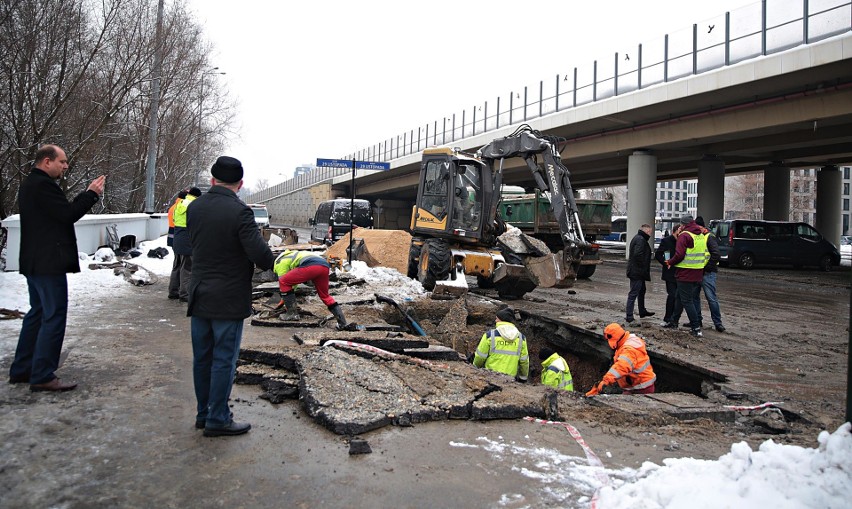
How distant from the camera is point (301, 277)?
7.96 meters

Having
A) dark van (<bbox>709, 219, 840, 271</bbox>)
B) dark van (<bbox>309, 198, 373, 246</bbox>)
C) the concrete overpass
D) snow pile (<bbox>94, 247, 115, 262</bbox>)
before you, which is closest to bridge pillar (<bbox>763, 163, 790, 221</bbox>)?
the concrete overpass

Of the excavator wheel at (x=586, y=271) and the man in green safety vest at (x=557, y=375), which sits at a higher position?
the excavator wheel at (x=586, y=271)

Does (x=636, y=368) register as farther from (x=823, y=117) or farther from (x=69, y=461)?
(x=823, y=117)

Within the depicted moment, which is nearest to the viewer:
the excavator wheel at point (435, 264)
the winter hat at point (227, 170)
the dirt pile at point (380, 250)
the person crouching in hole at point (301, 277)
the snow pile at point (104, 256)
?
the winter hat at point (227, 170)

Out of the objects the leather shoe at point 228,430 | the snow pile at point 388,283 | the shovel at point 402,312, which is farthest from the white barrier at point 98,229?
the snow pile at point 388,283

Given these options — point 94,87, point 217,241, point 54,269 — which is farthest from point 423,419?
point 94,87

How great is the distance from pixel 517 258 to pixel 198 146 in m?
28.8

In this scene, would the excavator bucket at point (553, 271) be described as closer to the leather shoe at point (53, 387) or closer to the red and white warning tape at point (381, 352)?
the red and white warning tape at point (381, 352)

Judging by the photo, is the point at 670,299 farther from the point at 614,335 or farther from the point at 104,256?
the point at 104,256

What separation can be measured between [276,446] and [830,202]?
35616mm

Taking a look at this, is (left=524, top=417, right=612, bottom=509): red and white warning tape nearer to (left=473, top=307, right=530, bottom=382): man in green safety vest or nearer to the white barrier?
(left=473, top=307, right=530, bottom=382): man in green safety vest

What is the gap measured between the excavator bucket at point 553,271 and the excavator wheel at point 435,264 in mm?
1722

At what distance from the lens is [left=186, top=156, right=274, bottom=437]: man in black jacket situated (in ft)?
13.0

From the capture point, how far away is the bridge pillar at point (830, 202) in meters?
31.3
